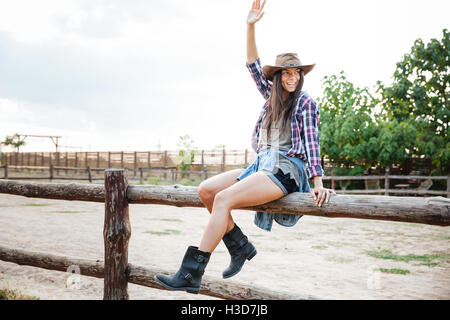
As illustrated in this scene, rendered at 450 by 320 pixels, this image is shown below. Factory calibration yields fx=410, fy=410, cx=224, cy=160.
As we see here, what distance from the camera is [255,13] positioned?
294cm

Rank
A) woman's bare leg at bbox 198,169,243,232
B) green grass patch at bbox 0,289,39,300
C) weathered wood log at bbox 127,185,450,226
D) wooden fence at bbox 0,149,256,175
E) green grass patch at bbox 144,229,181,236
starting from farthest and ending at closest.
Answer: wooden fence at bbox 0,149,256,175, green grass patch at bbox 144,229,181,236, green grass patch at bbox 0,289,39,300, woman's bare leg at bbox 198,169,243,232, weathered wood log at bbox 127,185,450,226

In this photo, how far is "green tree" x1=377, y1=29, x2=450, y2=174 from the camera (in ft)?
53.9

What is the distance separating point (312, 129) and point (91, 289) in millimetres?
3088

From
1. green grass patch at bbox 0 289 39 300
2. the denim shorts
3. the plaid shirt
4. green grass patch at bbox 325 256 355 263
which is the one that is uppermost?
the plaid shirt

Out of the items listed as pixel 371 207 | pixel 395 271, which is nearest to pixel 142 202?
pixel 371 207

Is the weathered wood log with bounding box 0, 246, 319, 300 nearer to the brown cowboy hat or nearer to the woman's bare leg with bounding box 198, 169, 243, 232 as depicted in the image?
the woman's bare leg with bounding box 198, 169, 243, 232

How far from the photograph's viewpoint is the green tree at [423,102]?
1642 cm

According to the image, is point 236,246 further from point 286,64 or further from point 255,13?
point 255,13

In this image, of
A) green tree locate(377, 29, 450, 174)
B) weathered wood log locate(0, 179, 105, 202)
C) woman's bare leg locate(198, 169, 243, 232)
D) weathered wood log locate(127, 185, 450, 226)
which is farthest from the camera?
green tree locate(377, 29, 450, 174)

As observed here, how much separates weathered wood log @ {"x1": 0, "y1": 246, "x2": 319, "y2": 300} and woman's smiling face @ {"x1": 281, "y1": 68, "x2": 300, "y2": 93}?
4.52 feet

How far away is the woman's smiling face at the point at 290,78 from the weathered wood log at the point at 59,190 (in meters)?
1.77

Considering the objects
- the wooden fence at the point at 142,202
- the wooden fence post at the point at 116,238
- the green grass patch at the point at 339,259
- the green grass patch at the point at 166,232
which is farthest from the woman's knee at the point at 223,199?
the green grass patch at the point at 166,232

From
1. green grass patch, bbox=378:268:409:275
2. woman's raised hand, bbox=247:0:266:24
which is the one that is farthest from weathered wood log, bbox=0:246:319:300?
green grass patch, bbox=378:268:409:275
